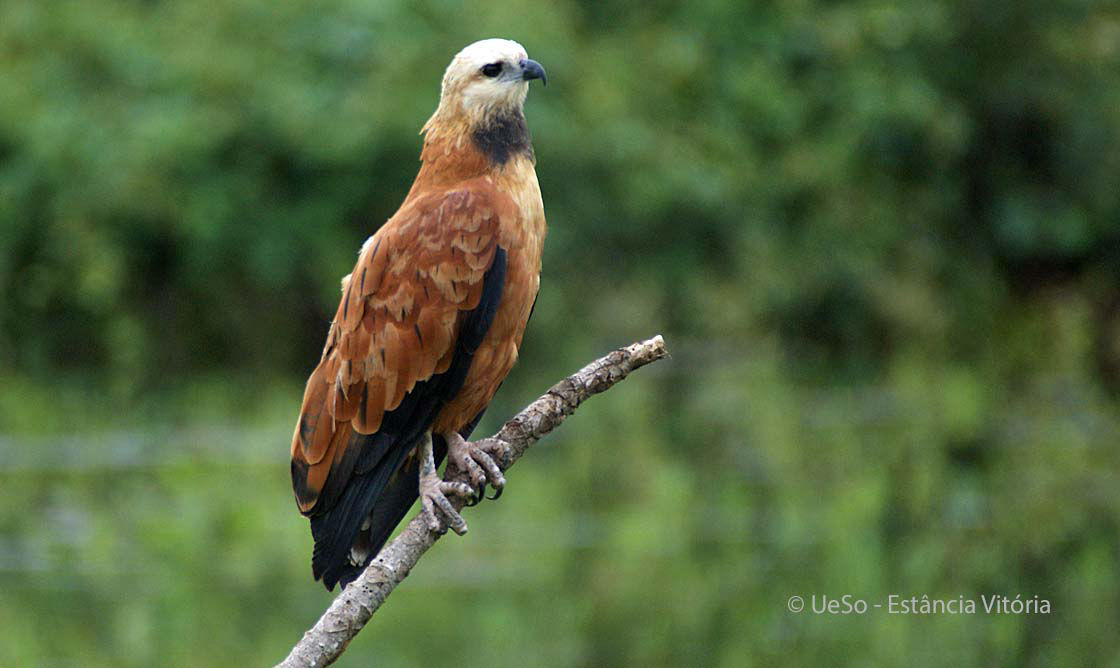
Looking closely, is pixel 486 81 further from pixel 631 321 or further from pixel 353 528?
pixel 631 321

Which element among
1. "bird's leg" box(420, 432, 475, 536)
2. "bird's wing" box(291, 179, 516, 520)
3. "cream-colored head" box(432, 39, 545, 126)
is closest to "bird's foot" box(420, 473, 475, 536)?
"bird's leg" box(420, 432, 475, 536)

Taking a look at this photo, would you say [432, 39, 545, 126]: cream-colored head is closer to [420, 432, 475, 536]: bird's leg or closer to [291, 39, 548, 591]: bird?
[291, 39, 548, 591]: bird

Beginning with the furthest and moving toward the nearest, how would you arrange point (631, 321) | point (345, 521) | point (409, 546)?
1. point (631, 321)
2. point (345, 521)
3. point (409, 546)

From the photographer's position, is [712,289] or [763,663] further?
[712,289]

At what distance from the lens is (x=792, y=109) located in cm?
1051

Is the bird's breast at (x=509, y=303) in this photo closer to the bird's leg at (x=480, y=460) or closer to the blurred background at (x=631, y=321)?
the bird's leg at (x=480, y=460)

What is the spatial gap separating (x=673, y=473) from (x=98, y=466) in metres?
3.18

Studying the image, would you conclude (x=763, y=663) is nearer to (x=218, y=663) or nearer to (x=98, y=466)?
(x=218, y=663)

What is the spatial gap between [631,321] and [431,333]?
247 inches

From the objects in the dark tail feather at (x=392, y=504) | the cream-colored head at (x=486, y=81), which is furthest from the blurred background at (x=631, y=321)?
the cream-colored head at (x=486, y=81)

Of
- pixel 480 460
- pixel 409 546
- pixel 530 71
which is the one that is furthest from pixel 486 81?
pixel 409 546

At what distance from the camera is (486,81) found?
378cm

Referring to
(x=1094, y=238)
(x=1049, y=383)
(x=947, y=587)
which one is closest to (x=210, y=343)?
(x=947, y=587)

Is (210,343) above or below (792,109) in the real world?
below
